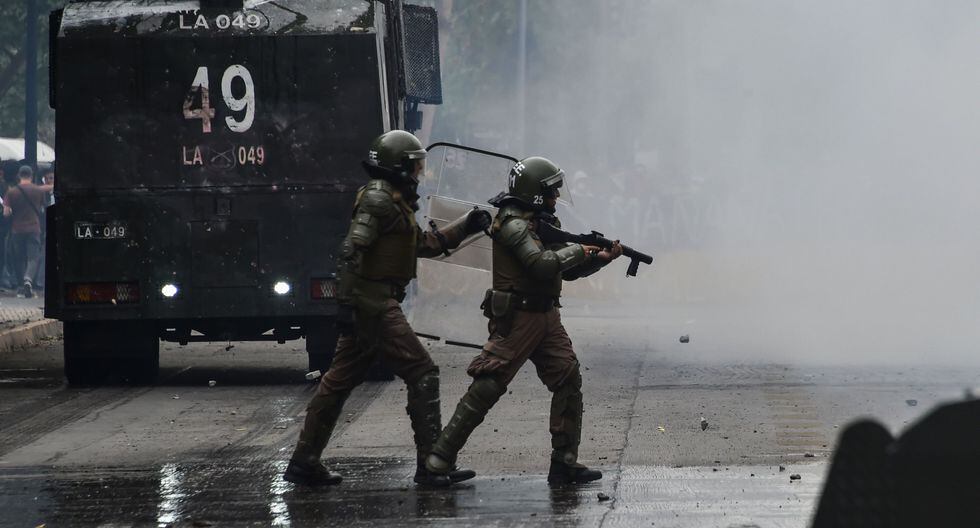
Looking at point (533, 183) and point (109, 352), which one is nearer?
point (533, 183)

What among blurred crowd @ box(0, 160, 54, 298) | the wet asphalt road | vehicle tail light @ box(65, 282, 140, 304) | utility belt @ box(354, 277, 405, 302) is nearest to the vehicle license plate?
vehicle tail light @ box(65, 282, 140, 304)

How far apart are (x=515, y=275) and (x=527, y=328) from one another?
247mm

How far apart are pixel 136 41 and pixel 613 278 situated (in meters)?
16.0

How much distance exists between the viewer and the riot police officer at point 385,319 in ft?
25.0

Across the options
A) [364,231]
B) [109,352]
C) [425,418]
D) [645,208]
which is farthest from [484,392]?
[645,208]

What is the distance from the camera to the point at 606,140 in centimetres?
3872

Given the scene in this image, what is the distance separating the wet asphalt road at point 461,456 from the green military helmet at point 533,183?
4.21 ft

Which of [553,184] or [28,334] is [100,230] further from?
[28,334]

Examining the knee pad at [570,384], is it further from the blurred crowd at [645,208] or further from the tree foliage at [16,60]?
the tree foliage at [16,60]

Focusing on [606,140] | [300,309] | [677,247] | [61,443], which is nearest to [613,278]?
[677,247]

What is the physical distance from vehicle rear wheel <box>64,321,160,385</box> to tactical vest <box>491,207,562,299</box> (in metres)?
5.30

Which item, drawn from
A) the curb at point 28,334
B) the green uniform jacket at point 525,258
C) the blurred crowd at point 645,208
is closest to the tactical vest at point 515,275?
the green uniform jacket at point 525,258

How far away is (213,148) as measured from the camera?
1202 centimetres

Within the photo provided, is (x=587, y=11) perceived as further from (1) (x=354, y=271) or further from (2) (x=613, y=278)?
(1) (x=354, y=271)
